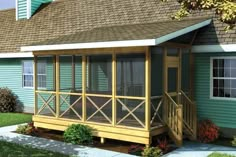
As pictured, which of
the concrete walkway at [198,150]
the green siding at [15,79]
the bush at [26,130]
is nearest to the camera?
the concrete walkway at [198,150]

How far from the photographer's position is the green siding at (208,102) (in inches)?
459

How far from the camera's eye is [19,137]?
1161 centimetres

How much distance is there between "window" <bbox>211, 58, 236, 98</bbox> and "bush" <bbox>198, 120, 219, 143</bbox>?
129 cm

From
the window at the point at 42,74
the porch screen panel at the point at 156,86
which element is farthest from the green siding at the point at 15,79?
the porch screen panel at the point at 156,86

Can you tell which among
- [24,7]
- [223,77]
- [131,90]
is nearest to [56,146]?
[131,90]

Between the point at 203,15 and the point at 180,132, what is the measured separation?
4836mm

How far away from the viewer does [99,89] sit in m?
11.3

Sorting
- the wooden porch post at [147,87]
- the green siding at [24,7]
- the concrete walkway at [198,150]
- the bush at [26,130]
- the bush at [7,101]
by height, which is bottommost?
the concrete walkway at [198,150]

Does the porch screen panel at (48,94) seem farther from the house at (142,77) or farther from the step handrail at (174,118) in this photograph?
the step handrail at (174,118)

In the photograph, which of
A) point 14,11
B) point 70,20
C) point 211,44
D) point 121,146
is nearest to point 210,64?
point 211,44

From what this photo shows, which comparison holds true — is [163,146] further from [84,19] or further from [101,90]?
Result: [84,19]

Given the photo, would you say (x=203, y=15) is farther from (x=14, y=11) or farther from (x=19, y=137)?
(x=14, y=11)

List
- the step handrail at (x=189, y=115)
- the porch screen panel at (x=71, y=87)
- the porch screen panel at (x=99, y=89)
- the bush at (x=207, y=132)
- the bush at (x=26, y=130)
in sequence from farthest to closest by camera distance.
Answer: the bush at (x=26, y=130), the porch screen panel at (x=71, y=87), the step handrail at (x=189, y=115), the bush at (x=207, y=132), the porch screen panel at (x=99, y=89)

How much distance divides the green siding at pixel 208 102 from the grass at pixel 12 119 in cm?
764
